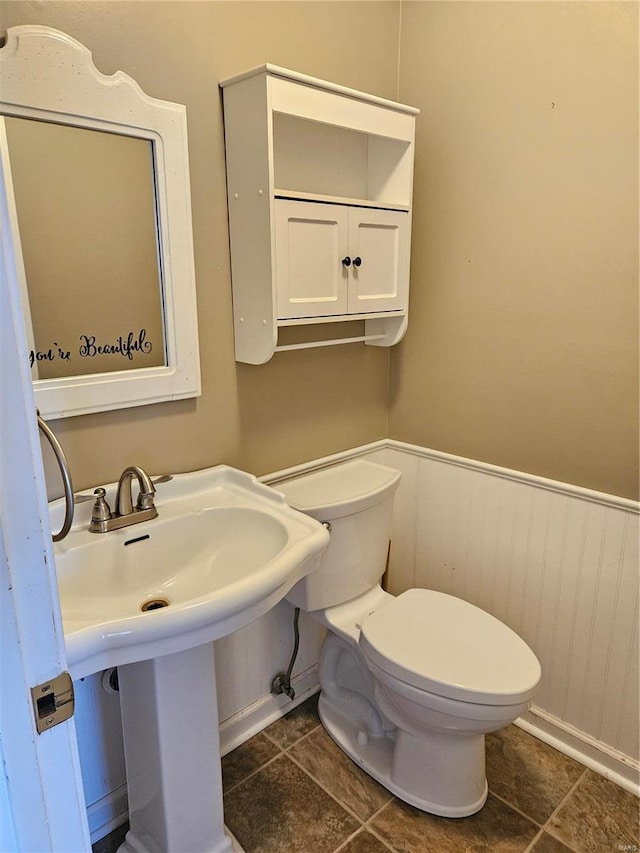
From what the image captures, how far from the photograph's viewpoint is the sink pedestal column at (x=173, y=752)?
3.89 ft

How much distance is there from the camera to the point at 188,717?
1.22 meters

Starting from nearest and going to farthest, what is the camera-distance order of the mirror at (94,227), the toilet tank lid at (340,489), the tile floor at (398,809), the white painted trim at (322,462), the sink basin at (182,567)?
the sink basin at (182,567), the mirror at (94,227), the tile floor at (398,809), the toilet tank lid at (340,489), the white painted trim at (322,462)

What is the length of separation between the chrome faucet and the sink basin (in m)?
0.02

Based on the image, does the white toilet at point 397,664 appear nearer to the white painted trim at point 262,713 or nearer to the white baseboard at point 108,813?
the white painted trim at point 262,713

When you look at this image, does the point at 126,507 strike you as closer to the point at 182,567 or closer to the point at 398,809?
the point at 182,567

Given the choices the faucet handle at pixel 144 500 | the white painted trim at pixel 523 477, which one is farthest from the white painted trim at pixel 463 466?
the faucet handle at pixel 144 500

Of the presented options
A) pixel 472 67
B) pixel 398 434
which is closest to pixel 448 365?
pixel 398 434

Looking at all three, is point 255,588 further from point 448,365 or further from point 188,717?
point 448,365

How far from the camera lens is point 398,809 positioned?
5.05ft

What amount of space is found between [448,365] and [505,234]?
1.39 feet

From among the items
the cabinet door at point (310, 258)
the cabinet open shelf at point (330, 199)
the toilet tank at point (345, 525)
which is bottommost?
the toilet tank at point (345, 525)

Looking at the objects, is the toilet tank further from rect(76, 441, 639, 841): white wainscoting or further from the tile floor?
the tile floor

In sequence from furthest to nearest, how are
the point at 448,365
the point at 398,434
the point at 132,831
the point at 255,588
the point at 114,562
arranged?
the point at 398,434 < the point at 448,365 < the point at 132,831 < the point at 114,562 < the point at 255,588

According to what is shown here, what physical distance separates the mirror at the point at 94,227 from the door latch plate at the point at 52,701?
2.19ft
